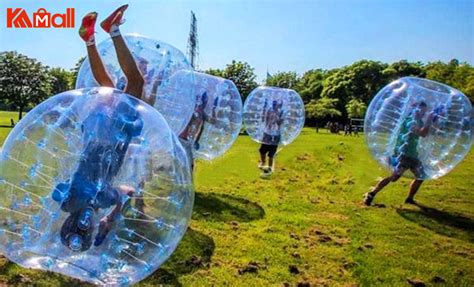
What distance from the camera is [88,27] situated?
12.6 feet

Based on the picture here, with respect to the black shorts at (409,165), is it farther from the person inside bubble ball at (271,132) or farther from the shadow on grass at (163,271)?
the person inside bubble ball at (271,132)

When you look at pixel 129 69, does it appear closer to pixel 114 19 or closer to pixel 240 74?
pixel 114 19

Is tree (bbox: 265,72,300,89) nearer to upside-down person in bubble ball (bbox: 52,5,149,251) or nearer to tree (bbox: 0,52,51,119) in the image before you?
tree (bbox: 0,52,51,119)

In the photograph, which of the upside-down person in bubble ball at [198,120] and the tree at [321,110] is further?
the tree at [321,110]

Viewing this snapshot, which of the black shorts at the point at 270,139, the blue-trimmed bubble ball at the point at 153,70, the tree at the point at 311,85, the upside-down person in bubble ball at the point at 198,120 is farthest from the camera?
the tree at the point at 311,85

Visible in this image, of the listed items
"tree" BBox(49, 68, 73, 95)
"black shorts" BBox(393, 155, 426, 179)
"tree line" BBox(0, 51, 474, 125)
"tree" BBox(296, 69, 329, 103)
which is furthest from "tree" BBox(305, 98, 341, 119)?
"black shorts" BBox(393, 155, 426, 179)

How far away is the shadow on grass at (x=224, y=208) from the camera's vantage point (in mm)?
7074

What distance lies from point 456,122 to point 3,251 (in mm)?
7318

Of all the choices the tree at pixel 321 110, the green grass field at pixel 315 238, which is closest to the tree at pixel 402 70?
the tree at pixel 321 110

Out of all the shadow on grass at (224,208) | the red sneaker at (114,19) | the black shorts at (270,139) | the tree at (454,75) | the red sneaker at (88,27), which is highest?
the tree at (454,75)

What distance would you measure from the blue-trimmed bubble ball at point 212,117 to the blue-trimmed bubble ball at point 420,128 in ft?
10.1

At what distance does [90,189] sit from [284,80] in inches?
2760

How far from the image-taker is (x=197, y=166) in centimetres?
1247

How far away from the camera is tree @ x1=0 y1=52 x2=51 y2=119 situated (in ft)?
151
